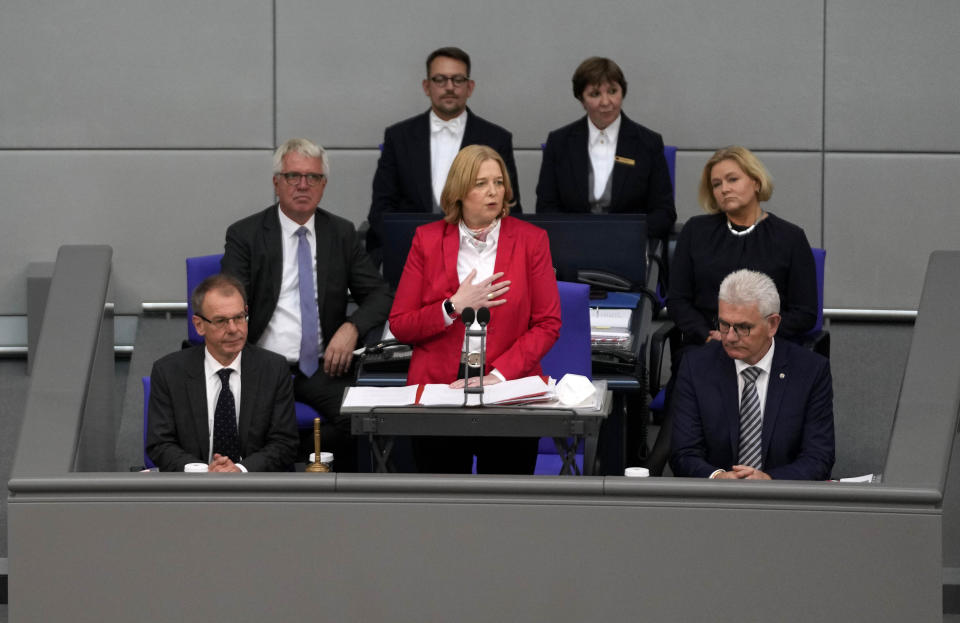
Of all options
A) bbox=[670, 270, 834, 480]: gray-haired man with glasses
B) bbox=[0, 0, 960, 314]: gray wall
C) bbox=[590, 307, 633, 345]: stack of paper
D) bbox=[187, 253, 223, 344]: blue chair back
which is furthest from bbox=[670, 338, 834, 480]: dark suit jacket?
bbox=[0, 0, 960, 314]: gray wall

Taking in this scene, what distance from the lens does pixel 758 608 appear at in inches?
117

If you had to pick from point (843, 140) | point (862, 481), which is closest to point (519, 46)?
point (843, 140)

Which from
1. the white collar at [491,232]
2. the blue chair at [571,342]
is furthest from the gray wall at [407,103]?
the white collar at [491,232]

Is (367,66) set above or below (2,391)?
above

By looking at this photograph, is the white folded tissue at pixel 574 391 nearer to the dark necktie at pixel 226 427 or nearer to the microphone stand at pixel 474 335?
the microphone stand at pixel 474 335

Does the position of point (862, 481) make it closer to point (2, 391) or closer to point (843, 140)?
point (843, 140)

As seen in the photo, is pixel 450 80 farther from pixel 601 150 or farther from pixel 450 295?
pixel 450 295

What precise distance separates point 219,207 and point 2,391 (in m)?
1.25

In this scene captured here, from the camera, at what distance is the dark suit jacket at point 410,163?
5586mm

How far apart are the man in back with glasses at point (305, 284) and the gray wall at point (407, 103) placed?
1.86m

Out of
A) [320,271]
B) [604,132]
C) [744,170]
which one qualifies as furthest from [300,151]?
[604,132]

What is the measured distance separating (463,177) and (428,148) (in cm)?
190

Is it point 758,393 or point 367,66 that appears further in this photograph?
point 367,66

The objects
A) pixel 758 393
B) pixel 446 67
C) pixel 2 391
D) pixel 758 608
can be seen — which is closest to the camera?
pixel 758 608
